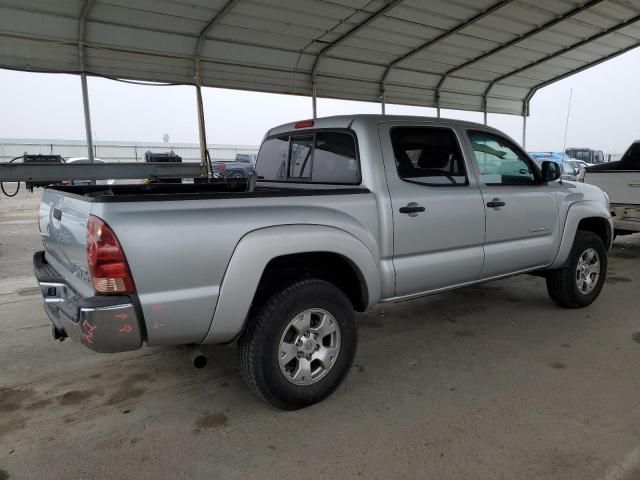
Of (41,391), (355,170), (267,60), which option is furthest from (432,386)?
(267,60)

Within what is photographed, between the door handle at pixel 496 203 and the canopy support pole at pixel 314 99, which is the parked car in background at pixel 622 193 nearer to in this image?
the door handle at pixel 496 203

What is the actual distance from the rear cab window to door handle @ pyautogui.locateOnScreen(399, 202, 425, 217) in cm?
38

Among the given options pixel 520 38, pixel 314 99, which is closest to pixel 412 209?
pixel 314 99

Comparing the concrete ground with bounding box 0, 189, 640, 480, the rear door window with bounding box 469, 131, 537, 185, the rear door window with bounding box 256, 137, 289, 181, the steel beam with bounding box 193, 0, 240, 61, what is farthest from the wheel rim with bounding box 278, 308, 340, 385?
the steel beam with bounding box 193, 0, 240, 61

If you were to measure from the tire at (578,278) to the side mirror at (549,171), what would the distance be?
753 millimetres

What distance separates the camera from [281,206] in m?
2.85

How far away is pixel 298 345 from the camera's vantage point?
301 centimetres

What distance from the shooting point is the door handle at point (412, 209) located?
11.1 ft

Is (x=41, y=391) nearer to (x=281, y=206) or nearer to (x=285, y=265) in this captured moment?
(x=285, y=265)

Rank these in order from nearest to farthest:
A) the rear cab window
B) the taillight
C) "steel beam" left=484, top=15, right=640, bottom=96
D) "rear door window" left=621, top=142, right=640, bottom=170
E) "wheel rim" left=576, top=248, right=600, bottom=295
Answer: the taillight < the rear cab window < "wheel rim" left=576, top=248, right=600, bottom=295 < "rear door window" left=621, top=142, right=640, bottom=170 < "steel beam" left=484, top=15, right=640, bottom=96

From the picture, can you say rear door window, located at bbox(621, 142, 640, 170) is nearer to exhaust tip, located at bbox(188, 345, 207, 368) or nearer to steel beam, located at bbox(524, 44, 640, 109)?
steel beam, located at bbox(524, 44, 640, 109)

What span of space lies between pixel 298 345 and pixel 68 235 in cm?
151

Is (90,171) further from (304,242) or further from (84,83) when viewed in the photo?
(304,242)

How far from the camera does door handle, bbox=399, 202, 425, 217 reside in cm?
337
